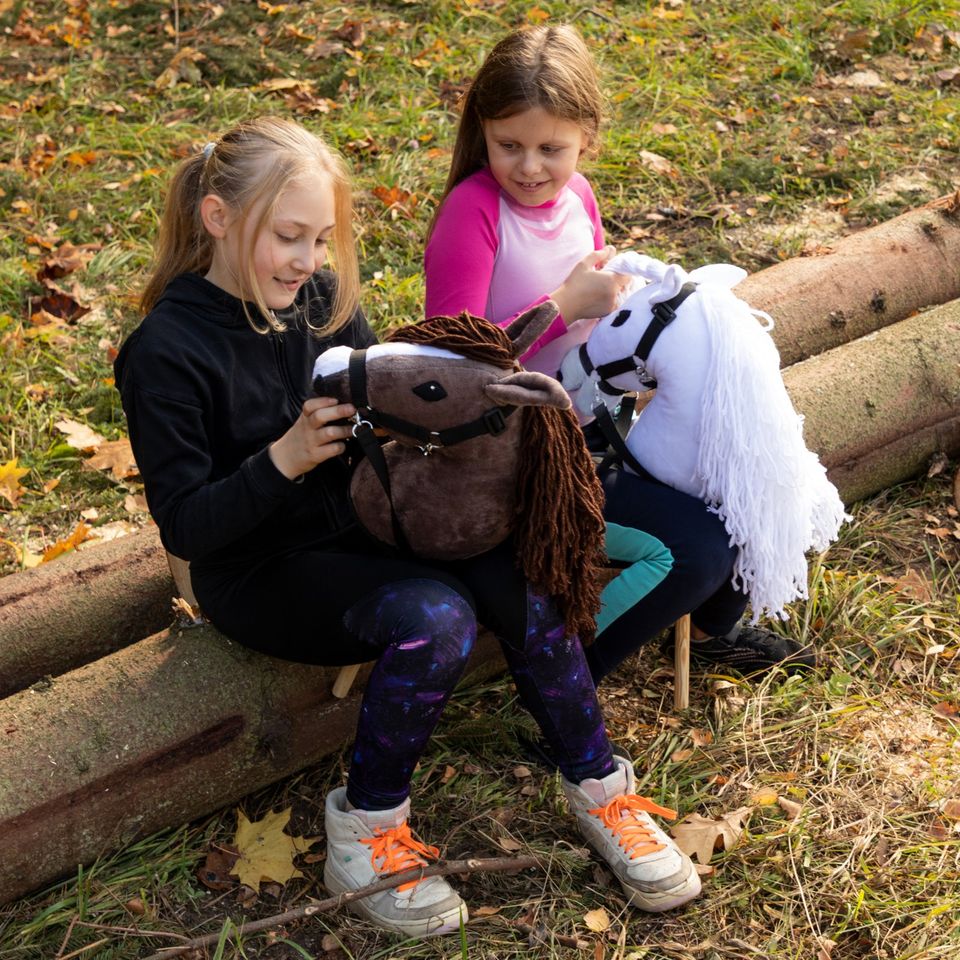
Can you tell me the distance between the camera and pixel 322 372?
221 centimetres

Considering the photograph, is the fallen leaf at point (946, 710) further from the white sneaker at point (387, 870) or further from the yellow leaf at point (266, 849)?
the yellow leaf at point (266, 849)

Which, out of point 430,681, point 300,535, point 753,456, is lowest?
point 430,681

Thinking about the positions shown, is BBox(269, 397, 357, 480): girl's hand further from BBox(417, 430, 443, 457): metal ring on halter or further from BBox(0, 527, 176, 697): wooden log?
BBox(0, 527, 176, 697): wooden log

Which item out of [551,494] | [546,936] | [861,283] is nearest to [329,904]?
[546,936]

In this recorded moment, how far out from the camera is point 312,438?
2.21m

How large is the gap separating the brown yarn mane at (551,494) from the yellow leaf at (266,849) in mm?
832

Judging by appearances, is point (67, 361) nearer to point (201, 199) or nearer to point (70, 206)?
point (70, 206)

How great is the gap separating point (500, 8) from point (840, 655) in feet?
15.1

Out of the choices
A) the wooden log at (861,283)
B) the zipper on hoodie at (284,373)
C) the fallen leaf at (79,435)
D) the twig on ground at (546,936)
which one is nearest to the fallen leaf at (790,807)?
the twig on ground at (546,936)

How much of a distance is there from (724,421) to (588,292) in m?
0.48

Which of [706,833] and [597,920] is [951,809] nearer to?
[706,833]

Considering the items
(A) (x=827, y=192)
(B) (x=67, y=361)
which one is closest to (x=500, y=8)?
(A) (x=827, y=192)

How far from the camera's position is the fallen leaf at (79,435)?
12.6 feet

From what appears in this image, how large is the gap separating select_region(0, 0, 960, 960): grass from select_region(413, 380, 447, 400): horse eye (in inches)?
41.6
